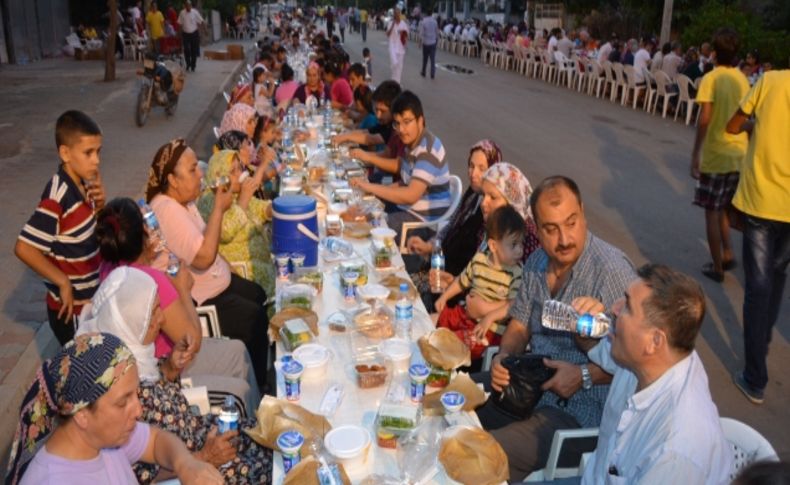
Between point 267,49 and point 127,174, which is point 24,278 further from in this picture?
point 267,49

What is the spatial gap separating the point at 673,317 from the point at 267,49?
1370cm

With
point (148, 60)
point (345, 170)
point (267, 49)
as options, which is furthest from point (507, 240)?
point (267, 49)

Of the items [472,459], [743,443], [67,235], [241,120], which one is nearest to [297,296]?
[67,235]

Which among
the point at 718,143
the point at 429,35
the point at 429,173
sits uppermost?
the point at 429,35

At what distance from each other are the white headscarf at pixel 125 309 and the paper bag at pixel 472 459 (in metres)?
1.33

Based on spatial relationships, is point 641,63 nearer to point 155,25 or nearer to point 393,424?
point 155,25

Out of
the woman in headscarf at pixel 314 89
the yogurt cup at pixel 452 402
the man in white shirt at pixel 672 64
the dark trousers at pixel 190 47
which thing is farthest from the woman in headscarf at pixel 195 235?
the dark trousers at pixel 190 47

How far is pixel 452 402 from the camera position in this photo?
7.88 ft

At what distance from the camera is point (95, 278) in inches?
146

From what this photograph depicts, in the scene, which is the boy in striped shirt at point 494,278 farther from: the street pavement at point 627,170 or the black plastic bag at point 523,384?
the street pavement at point 627,170

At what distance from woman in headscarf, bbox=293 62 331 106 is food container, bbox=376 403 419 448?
28.1ft

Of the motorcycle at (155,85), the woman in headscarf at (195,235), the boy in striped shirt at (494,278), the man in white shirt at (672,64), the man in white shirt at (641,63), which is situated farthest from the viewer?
the man in white shirt at (641,63)

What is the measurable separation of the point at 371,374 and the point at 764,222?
115 inches

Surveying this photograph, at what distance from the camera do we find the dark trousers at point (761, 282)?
4078 millimetres
